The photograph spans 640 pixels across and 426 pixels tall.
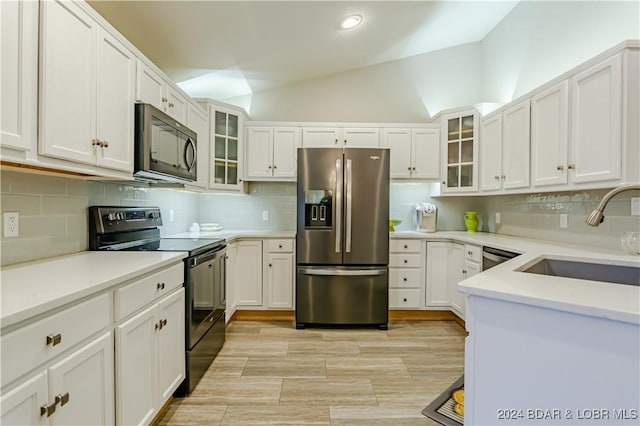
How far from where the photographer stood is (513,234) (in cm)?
323

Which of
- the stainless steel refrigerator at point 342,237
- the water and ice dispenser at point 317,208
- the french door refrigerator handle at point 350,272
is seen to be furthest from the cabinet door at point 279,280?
the water and ice dispenser at point 317,208

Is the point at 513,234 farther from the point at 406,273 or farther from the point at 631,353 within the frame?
the point at 631,353

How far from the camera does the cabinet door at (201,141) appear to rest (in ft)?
9.52

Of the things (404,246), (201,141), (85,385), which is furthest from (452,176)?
(85,385)

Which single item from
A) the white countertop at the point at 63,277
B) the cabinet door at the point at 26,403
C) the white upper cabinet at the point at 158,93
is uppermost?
the white upper cabinet at the point at 158,93

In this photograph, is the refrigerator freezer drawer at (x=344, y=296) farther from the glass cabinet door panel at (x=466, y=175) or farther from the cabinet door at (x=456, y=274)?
the glass cabinet door panel at (x=466, y=175)

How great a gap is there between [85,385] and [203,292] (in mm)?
1099

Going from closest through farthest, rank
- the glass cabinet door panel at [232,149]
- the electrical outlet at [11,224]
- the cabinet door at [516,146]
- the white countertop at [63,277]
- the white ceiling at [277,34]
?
the white countertop at [63,277] < the electrical outlet at [11,224] < the white ceiling at [277,34] < the cabinet door at [516,146] < the glass cabinet door panel at [232,149]

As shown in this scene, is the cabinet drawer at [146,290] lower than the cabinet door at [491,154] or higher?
lower

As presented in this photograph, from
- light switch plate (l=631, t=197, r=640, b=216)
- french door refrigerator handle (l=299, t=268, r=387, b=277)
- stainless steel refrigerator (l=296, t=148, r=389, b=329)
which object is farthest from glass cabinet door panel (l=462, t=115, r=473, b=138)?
french door refrigerator handle (l=299, t=268, r=387, b=277)

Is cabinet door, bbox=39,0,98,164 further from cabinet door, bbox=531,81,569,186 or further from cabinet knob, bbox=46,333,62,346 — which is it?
cabinet door, bbox=531,81,569,186

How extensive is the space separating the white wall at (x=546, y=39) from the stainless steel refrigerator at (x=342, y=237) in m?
1.70

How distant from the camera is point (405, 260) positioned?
11.1 ft

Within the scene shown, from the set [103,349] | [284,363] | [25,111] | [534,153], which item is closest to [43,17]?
[25,111]
